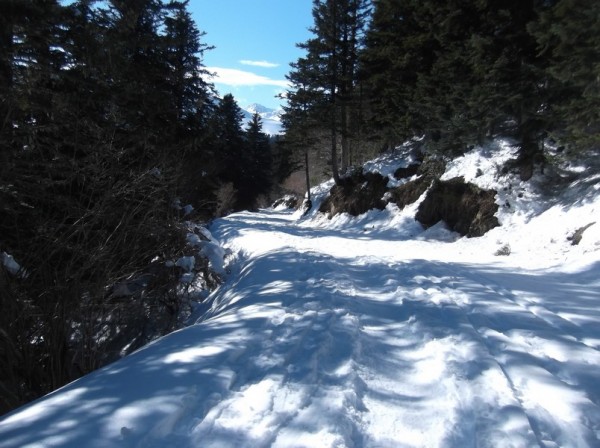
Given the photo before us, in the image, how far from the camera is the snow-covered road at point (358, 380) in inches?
94.7

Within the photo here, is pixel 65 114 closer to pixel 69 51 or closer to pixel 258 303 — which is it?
pixel 69 51

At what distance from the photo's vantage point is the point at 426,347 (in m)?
3.78

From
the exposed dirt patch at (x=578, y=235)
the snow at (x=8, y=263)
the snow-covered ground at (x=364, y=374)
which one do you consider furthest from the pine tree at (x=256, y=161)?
the snow at (x=8, y=263)

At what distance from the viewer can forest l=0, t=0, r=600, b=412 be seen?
4.71 metres

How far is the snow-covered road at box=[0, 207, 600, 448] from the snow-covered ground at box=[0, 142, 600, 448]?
13mm

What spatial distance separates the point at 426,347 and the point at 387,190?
14.0 metres

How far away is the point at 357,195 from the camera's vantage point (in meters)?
19.2

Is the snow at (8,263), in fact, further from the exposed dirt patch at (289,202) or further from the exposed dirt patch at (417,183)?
the exposed dirt patch at (289,202)

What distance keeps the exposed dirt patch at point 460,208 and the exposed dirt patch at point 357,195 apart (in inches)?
129

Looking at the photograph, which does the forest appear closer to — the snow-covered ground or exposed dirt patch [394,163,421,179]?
exposed dirt patch [394,163,421,179]

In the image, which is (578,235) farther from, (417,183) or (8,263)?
(8,263)

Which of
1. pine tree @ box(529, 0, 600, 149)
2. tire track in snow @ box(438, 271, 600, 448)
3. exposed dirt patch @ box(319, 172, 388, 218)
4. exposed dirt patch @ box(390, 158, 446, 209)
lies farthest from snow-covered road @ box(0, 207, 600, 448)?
exposed dirt patch @ box(319, 172, 388, 218)

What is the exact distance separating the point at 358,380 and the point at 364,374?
5.5 inches

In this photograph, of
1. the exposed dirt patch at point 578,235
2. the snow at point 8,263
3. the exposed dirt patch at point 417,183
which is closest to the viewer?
the snow at point 8,263
